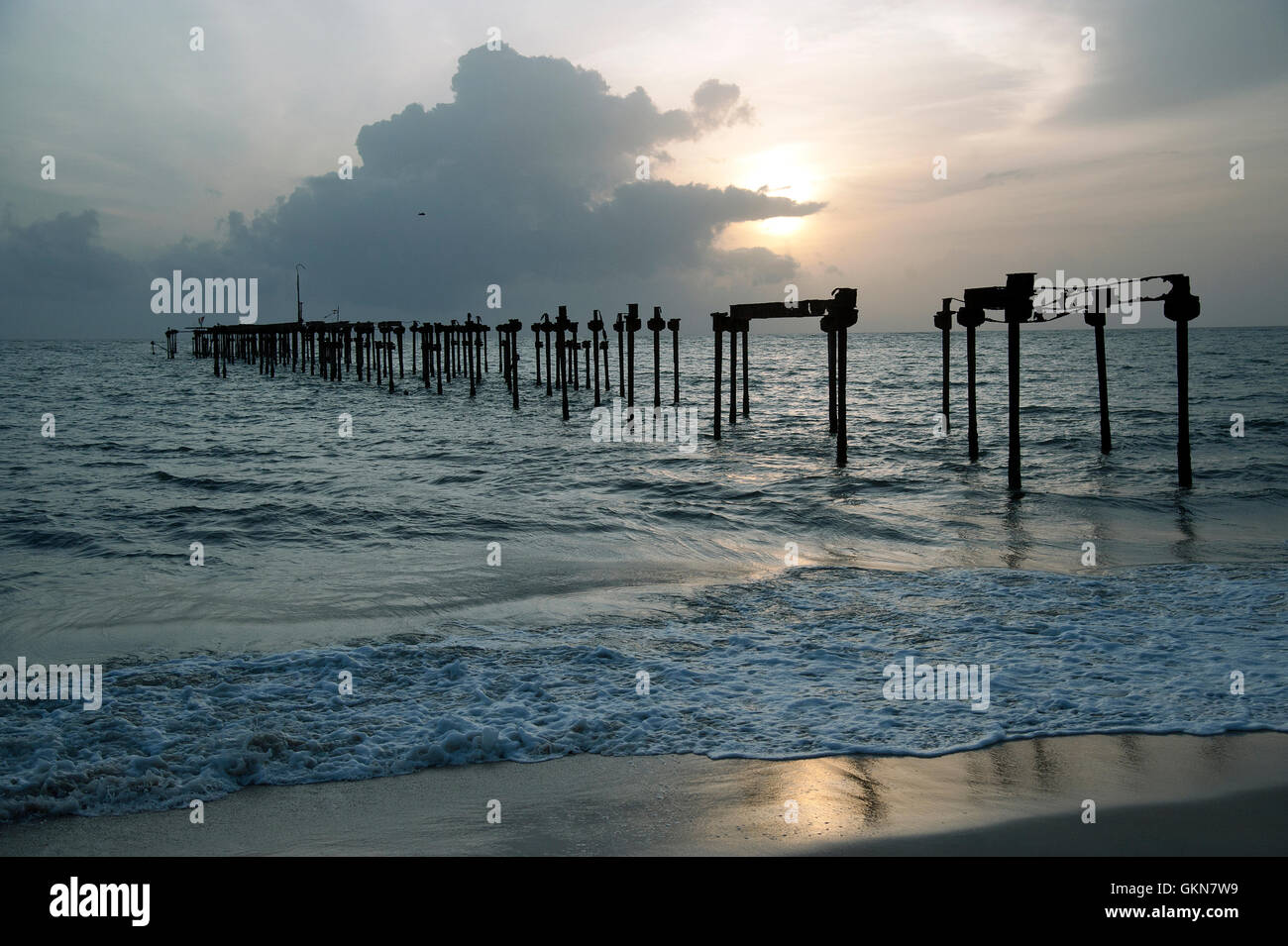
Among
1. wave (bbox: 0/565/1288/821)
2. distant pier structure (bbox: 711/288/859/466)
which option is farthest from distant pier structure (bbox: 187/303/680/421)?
wave (bbox: 0/565/1288/821)

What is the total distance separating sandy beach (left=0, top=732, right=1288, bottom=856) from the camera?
389 cm

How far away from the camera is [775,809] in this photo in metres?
4.22

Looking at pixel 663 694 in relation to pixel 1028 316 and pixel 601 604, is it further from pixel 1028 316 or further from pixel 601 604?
pixel 1028 316

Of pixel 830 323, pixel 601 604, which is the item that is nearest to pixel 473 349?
pixel 830 323

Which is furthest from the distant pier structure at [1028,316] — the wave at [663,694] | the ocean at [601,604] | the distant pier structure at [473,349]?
the distant pier structure at [473,349]

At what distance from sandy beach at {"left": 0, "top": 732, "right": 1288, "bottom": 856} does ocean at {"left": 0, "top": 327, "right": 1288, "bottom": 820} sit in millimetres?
229

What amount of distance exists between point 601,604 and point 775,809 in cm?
444

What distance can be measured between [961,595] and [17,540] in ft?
38.6

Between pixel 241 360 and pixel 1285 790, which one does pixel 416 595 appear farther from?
pixel 241 360

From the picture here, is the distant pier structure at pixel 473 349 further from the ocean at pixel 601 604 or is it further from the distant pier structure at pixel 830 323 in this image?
the ocean at pixel 601 604

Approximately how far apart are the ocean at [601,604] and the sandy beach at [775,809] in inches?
9.0
